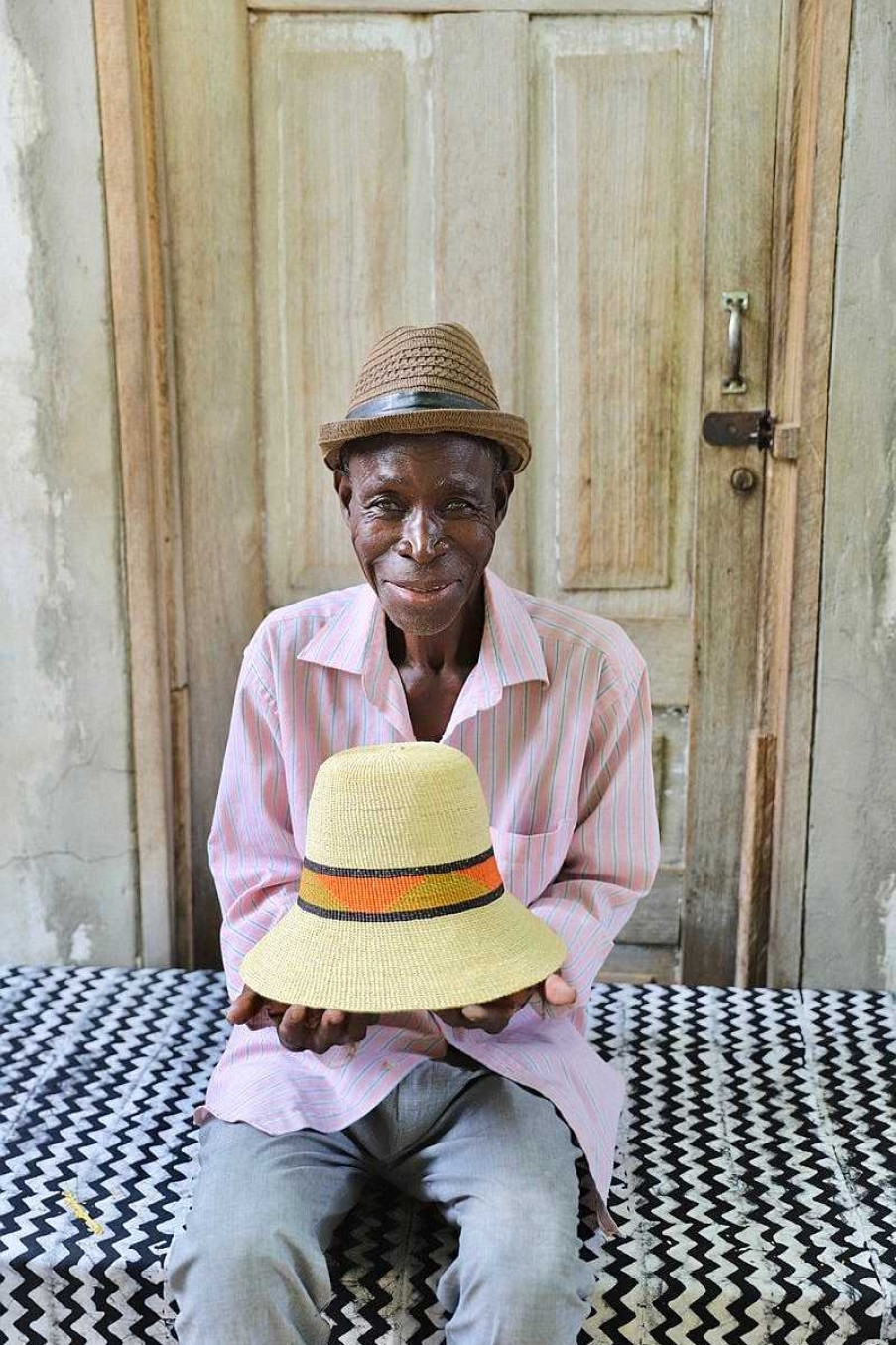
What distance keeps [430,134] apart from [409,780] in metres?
1.41

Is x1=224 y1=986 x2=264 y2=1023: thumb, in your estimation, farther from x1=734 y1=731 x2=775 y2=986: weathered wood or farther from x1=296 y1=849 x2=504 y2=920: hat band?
x1=734 y1=731 x2=775 y2=986: weathered wood

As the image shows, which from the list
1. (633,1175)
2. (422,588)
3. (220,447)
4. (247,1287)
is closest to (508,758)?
(422,588)

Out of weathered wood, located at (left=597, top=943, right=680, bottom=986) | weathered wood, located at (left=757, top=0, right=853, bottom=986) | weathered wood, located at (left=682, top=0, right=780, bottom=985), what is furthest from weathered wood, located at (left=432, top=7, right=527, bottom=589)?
weathered wood, located at (left=597, top=943, right=680, bottom=986)

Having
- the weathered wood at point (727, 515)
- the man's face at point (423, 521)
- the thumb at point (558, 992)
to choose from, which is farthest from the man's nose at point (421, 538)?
the weathered wood at point (727, 515)

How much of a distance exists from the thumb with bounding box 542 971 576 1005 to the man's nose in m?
0.54

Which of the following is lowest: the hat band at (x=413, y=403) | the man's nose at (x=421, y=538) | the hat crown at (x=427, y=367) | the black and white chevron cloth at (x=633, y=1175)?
the black and white chevron cloth at (x=633, y=1175)

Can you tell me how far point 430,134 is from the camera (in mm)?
2281

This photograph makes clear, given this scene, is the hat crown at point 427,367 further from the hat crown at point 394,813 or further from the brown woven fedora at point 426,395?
the hat crown at point 394,813

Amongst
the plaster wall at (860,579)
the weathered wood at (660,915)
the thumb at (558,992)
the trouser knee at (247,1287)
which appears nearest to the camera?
the trouser knee at (247,1287)

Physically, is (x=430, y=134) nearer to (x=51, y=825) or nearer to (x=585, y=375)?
(x=585, y=375)

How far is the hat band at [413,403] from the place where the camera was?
1.58m

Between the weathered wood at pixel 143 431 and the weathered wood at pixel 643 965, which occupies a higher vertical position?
the weathered wood at pixel 143 431

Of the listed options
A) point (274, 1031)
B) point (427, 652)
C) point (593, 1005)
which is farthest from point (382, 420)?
point (593, 1005)

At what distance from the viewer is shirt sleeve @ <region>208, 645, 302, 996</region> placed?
1.74m
